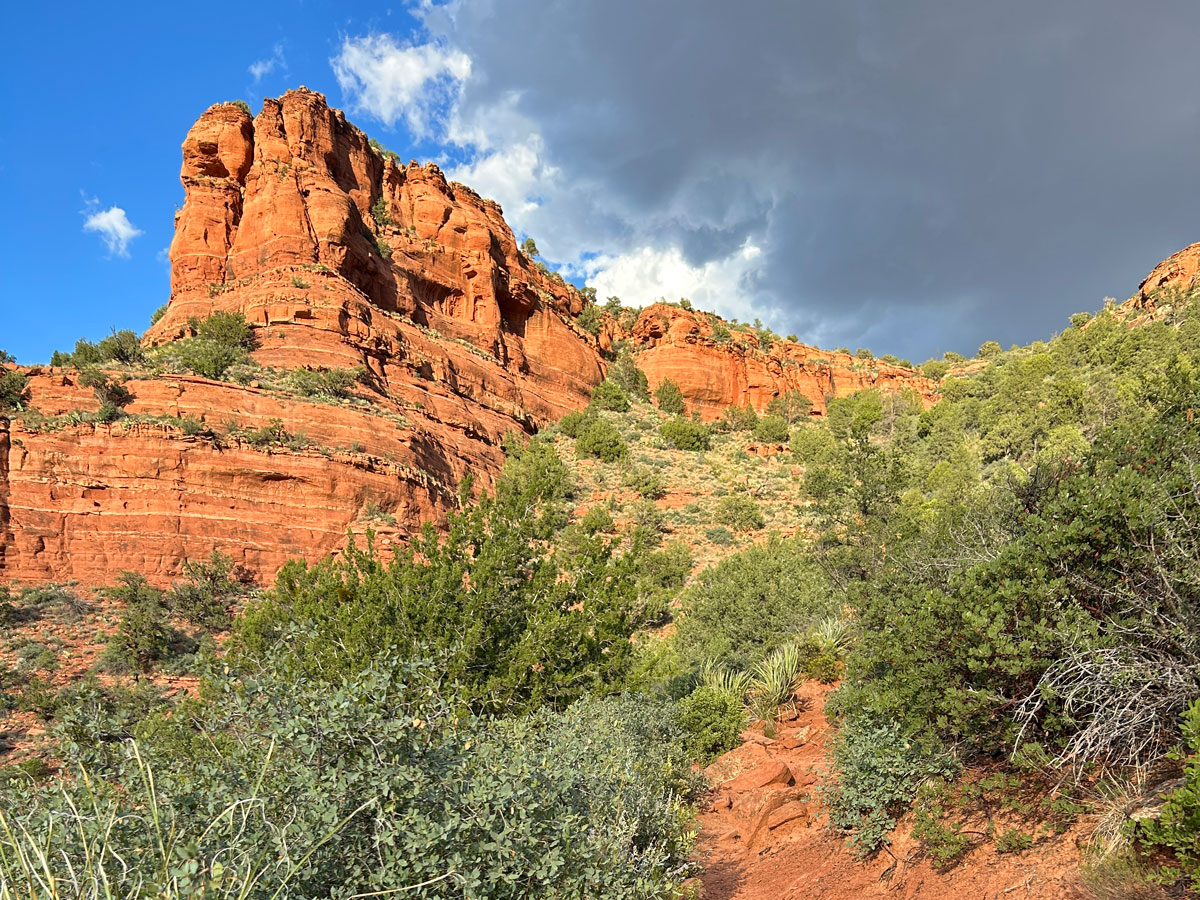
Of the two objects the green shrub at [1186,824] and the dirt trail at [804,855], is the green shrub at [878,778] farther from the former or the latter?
the green shrub at [1186,824]

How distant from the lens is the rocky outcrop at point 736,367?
5972 cm

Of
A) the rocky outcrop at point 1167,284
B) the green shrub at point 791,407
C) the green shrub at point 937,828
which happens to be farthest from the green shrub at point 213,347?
→ the rocky outcrop at point 1167,284

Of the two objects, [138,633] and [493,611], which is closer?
[493,611]

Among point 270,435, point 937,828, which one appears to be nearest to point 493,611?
point 937,828

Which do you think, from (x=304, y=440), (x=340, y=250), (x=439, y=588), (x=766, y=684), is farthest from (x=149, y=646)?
(x=340, y=250)

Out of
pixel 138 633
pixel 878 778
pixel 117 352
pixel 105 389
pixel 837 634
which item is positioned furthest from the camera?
pixel 117 352

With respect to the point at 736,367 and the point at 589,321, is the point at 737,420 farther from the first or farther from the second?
the point at 589,321

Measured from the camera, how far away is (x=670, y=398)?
56.1m

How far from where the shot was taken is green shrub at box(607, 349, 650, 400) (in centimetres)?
5680

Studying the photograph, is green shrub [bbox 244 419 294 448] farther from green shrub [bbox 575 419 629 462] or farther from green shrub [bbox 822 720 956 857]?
green shrub [bbox 822 720 956 857]

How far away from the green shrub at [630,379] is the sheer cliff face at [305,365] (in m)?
2.85

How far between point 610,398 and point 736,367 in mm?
17797

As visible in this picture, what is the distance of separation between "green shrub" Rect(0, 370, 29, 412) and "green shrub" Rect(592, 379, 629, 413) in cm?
3390

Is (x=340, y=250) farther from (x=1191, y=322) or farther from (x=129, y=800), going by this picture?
(x=1191, y=322)
